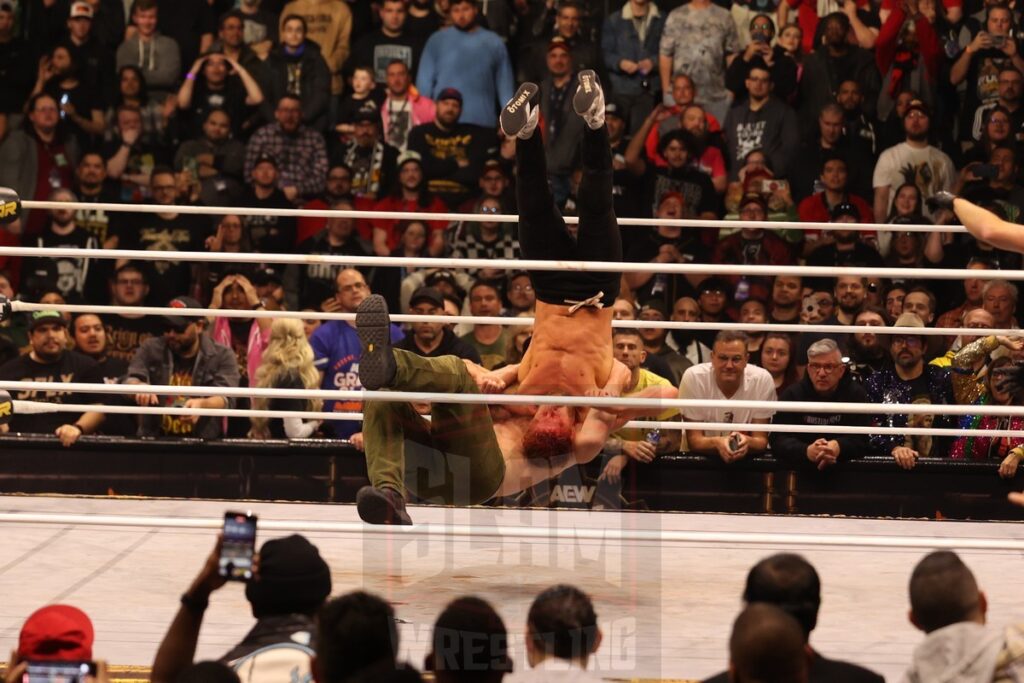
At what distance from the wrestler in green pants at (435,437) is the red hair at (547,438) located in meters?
0.15

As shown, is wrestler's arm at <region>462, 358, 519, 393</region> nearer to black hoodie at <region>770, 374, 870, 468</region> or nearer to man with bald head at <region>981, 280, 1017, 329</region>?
black hoodie at <region>770, 374, 870, 468</region>

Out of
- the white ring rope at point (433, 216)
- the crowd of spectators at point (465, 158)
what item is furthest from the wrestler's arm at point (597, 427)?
the crowd of spectators at point (465, 158)

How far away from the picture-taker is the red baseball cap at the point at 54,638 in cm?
262

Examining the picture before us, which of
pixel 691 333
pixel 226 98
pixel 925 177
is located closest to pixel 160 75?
pixel 226 98

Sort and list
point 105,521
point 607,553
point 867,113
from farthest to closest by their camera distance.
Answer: point 867,113 < point 607,553 < point 105,521

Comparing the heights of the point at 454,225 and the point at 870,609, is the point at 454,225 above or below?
above

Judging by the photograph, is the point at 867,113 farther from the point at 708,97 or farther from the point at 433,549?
the point at 433,549

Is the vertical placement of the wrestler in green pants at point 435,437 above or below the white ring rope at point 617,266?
below

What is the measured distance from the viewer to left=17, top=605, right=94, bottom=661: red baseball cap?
2.62 meters

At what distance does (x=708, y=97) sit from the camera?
7.23m

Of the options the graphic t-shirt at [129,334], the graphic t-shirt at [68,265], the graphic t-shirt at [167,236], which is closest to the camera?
the graphic t-shirt at [129,334]

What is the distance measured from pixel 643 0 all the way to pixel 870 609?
4.29 meters

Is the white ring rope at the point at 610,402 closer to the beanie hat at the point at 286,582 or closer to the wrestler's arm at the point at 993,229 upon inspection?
the wrestler's arm at the point at 993,229

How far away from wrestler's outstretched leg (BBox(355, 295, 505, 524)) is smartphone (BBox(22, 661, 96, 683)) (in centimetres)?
103
